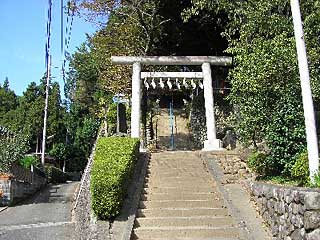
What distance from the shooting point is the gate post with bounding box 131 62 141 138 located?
1565 cm

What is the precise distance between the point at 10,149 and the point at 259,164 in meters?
11.9

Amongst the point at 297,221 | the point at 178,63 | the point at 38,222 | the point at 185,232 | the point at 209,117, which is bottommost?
the point at 38,222

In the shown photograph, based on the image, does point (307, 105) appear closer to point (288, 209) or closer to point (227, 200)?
point (288, 209)

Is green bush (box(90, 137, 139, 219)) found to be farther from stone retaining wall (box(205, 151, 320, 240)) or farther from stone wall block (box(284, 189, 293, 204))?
stone wall block (box(284, 189, 293, 204))

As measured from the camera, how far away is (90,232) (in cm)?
817

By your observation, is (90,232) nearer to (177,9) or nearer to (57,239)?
(57,239)

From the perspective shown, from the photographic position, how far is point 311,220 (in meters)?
5.46

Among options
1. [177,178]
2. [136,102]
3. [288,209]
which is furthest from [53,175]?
[288,209]

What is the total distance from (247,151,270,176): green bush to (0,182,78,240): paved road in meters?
4.85

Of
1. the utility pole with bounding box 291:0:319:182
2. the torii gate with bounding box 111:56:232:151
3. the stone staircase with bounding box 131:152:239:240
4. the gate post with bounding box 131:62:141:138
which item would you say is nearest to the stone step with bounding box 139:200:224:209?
the stone staircase with bounding box 131:152:239:240

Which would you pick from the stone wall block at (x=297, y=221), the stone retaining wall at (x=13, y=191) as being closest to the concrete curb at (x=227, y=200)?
the stone wall block at (x=297, y=221)

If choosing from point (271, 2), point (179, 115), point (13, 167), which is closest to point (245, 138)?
point (271, 2)

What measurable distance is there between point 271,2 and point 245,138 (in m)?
3.52

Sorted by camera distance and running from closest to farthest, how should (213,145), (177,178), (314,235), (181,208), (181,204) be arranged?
(314,235)
(181,208)
(181,204)
(177,178)
(213,145)
